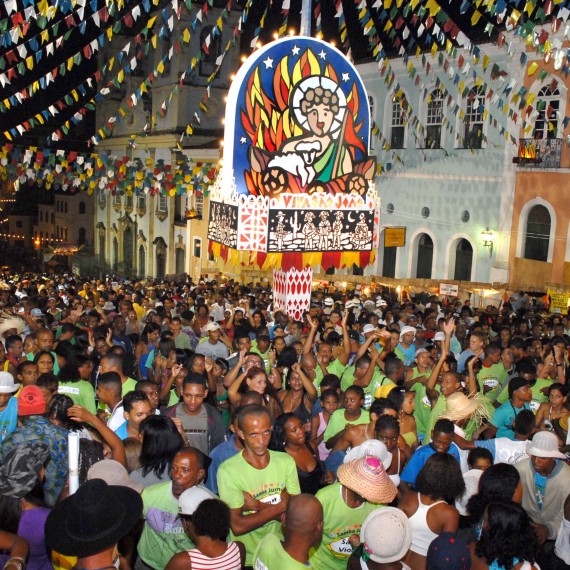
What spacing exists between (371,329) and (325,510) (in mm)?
5941

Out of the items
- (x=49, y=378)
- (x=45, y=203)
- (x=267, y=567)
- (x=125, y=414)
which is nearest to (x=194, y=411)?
(x=125, y=414)

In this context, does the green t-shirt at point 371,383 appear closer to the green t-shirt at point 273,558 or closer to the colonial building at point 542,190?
the green t-shirt at point 273,558

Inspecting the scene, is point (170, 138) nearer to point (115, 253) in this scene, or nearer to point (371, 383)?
point (115, 253)

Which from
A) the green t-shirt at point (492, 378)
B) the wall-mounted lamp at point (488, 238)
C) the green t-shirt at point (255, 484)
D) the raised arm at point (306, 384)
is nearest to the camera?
the green t-shirt at point (255, 484)

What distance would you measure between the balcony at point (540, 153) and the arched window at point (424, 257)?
4.69 m

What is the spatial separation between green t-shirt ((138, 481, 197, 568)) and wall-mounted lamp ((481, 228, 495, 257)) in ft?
63.1

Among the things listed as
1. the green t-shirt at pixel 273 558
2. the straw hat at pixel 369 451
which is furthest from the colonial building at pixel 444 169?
A: the green t-shirt at pixel 273 558

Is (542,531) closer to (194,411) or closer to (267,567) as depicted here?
(267,567)

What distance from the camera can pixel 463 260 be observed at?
2355 centimetres

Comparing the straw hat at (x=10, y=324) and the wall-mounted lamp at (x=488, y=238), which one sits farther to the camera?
the wall-mounted lamp at (x=488, y=238)

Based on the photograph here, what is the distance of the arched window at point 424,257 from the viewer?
24.7 metres

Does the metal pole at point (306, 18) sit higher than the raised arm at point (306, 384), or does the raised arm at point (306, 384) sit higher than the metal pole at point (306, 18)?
the metal pole at point (306, 18)

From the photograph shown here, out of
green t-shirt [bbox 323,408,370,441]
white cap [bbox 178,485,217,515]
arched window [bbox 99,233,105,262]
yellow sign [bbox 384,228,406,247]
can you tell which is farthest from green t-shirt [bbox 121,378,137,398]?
arched window [bbox 99,233,105,262]

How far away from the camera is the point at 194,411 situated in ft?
21.1
